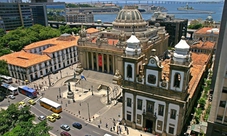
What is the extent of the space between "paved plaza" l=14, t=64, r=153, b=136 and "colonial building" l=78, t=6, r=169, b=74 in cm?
443

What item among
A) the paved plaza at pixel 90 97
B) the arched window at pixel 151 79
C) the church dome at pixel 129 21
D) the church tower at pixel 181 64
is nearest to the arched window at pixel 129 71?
the arched window at pixel 151 79

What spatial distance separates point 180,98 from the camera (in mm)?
41656

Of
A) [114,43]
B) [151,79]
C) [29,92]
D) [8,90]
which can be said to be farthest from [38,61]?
[151,79]

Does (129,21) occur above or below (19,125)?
above

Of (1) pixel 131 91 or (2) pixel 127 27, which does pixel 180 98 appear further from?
(2) pixel 127 27

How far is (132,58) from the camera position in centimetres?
4584

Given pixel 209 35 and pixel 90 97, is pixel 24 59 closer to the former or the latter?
pixel 90 97

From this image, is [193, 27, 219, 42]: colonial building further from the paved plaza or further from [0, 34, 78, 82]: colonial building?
[0, 34, 78, 82]: colonial building

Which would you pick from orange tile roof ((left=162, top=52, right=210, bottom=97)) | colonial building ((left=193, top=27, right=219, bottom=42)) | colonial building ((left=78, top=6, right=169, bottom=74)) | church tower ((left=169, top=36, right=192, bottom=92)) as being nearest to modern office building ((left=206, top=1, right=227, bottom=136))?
church tower ((left=169, top=36, right=192, bottom=92))

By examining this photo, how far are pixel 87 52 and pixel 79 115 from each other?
3409cm

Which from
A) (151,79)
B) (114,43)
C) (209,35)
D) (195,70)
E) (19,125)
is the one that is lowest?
(19,125)

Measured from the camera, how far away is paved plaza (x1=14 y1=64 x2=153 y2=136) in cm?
5442

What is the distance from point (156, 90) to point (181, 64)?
8.48m

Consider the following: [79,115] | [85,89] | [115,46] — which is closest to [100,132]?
[79,115]
